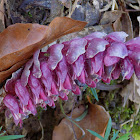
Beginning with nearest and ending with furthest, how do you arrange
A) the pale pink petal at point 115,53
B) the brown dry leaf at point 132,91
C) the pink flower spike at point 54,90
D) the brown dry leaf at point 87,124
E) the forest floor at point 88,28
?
the pale pink petal at point 115,53, the pink flower spike at point 54,90, the forest floor at point 88,28, the brown dry leaf at point 87,124, the brown dry leaf at point 132,91

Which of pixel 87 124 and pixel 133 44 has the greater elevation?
pixel 133 44

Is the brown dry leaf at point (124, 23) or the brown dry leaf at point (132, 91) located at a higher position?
the brown dry leaf at point (124, 23)

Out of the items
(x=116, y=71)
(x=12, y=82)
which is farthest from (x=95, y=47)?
(x=12, y=82)

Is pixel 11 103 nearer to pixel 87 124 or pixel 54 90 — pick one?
pixel 54 90

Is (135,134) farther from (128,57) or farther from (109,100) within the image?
(128,57)

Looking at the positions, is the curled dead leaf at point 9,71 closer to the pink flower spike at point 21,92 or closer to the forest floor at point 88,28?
the pink flower spike at point 21,92

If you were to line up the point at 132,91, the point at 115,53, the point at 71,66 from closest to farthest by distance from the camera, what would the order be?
1. the point at 115,53
2. the point at 71,66
3. the point at 132,91

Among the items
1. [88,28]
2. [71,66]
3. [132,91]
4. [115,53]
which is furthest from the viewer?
[132,91]

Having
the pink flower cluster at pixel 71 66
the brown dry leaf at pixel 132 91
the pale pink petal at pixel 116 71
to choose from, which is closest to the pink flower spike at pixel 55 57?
the pink flower cluster at pixel 71 66
